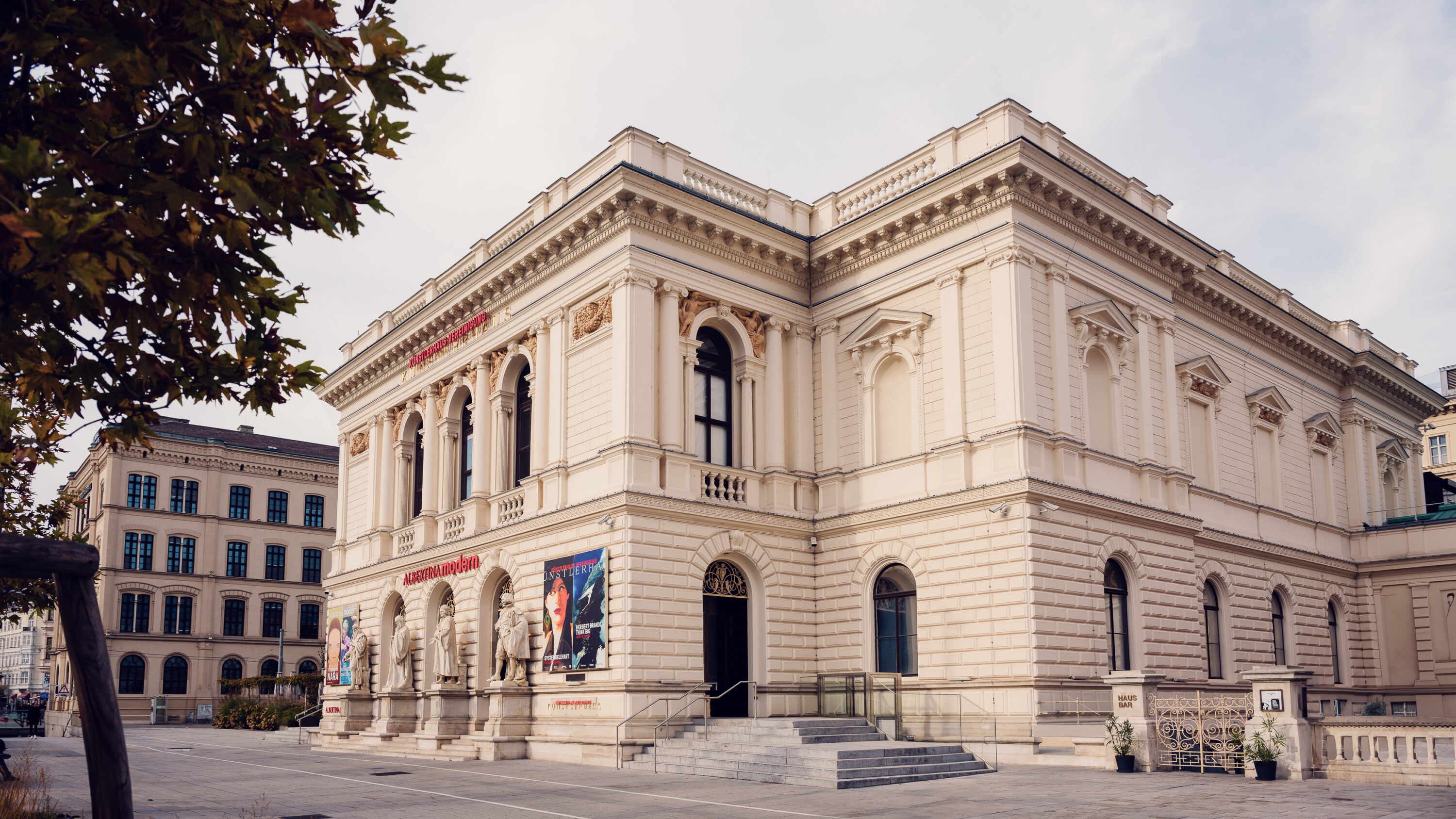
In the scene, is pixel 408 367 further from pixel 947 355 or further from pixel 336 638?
pixel 947 355

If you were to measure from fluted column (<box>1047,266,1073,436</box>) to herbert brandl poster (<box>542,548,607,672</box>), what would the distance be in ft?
32.6

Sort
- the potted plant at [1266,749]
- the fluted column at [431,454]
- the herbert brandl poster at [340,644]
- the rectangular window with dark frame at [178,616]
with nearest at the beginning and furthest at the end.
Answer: the potted plant at [1266,749]
the fluted column at [431,454]
the herbert brandl poster at [340,644]
the rectangular window with dark frame at [178,616]

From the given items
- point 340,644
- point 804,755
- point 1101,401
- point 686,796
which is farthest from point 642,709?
point 340,644

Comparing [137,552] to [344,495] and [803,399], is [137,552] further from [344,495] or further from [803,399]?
[803,399]

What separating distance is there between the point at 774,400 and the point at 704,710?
7.47 meters

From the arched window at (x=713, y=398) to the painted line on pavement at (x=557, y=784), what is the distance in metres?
8.69

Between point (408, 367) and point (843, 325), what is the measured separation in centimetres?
1492

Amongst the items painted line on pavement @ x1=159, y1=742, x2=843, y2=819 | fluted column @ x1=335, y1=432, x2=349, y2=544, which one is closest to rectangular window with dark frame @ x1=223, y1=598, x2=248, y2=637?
fluted column @ x1=335, y1=432, x2=349, y2=544

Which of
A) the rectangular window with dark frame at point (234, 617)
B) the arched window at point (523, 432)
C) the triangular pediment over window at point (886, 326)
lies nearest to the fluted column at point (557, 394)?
the arched window at point (523, 432)

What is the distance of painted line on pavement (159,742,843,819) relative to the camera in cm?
1448

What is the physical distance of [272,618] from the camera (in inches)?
2635

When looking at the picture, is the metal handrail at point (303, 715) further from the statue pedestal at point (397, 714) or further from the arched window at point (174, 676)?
the arched window at point (174, 676)

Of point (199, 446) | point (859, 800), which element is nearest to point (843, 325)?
point (859, 800)

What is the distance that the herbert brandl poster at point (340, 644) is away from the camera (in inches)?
1421
